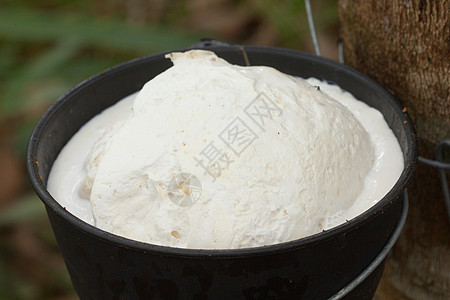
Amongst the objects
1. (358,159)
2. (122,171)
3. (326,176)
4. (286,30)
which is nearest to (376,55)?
(358,159)

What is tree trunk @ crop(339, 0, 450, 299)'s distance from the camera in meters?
1.48

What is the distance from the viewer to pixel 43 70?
3.35 m

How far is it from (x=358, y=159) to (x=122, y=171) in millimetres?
540

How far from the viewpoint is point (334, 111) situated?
4.62 feet

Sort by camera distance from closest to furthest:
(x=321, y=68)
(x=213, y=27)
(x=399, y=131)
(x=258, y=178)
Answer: (x=258, y=178) < (x=399, y=131) < (x=321, y=68) < (x=213, y=27)

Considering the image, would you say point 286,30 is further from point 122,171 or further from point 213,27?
point 122,171

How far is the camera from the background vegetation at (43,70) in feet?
10.4

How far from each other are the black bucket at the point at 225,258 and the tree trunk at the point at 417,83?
0.12 meters

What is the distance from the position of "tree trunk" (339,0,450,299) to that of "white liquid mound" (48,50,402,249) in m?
0.26
